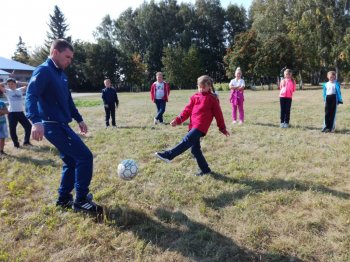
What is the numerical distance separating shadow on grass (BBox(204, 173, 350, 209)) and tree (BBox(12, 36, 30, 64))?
76.9 metres

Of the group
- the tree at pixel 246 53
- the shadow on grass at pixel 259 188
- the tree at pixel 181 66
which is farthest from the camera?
the tree at pixel 181 66

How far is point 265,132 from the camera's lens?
1002 centimetres

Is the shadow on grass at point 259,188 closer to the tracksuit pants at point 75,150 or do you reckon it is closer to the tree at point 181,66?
the tracksuit pants at point 75,150

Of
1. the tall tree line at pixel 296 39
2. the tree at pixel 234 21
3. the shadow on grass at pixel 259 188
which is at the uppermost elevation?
the tree at pixel 234 21

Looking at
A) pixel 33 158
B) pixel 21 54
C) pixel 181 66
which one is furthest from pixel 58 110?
pixel 21 54

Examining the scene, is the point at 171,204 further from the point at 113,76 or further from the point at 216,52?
the point at 216,52

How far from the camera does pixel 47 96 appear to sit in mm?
4344

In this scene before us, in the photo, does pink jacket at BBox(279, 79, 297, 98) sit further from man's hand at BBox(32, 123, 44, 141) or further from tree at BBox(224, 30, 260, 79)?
tree at BBox(224, 30, 260, 79)

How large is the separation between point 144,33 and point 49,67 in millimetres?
63066

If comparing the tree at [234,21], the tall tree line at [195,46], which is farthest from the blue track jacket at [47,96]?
the tree at [234,21]

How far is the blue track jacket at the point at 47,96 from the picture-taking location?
4148 mm

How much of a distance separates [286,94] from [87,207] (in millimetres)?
8365

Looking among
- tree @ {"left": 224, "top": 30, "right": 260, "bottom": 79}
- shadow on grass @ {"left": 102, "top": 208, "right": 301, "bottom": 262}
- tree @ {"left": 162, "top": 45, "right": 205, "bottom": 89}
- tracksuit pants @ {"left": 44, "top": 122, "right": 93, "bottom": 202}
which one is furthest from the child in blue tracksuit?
tree @ {"left": 162, "top": 45, "right": 205, "bottom": 89}

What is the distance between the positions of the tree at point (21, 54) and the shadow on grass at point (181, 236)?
253 ft
